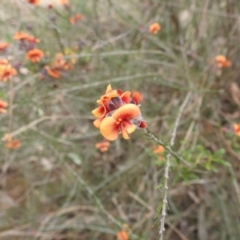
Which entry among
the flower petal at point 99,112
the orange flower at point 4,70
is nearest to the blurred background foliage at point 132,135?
the orange flower at point 4,70

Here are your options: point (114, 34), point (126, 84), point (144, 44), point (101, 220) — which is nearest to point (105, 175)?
point (101, 220)

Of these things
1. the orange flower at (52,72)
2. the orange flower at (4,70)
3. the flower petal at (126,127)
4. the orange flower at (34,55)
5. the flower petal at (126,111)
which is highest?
the orange flower at (34,55)

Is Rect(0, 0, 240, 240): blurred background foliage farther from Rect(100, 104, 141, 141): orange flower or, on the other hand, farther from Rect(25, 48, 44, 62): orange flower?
Rect(100, 104, 141, 141): orange flower

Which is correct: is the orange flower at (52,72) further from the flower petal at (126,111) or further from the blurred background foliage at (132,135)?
the flower petal at (126,111)

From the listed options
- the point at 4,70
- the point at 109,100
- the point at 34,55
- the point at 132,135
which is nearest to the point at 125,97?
the point at 109,100

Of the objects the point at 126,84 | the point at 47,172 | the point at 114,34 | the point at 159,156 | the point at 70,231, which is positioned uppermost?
the point at 114,34

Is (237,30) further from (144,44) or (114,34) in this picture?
(114,34)

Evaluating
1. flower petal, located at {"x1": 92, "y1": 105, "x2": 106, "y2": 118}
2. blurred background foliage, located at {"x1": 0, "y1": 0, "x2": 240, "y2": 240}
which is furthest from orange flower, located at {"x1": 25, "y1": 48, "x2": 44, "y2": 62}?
flower petal, located at {"x1": 92, "y1": 105, "x2": 106, "y2": 118}
